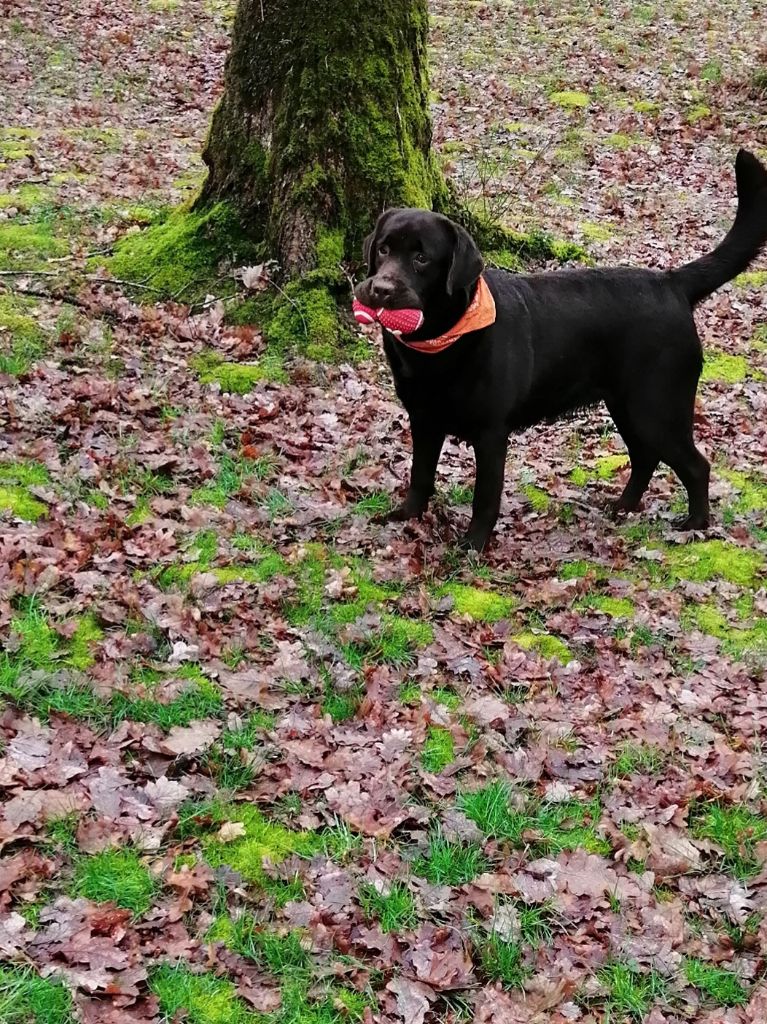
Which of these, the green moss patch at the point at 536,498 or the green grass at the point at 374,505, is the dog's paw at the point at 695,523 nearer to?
the green moss patch at the point at 536,498

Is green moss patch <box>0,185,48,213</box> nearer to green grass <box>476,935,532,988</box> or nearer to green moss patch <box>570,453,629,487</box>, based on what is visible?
green moss patch <box>570,453,629,487</box>

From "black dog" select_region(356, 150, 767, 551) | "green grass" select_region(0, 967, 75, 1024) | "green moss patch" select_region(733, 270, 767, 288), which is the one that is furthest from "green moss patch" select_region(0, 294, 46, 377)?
"green moss patch" select_region(733, 270, 767, 288)

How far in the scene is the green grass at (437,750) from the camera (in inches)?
143

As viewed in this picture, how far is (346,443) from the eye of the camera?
6.07 meters

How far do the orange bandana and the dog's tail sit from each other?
1.37m

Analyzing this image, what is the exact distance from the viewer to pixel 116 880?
292 centimetres

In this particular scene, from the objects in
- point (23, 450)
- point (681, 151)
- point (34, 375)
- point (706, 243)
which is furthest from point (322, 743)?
point (681, 151)

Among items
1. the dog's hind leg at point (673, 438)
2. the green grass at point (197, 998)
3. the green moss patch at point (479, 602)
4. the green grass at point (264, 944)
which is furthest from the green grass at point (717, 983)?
the dog's hind leg at point (673, 438)

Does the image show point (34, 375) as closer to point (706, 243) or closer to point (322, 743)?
point (322, 743)

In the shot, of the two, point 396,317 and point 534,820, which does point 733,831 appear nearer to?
point 534,820

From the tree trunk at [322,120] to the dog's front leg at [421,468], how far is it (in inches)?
85.1

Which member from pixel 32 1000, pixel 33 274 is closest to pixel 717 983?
pixel 32 1000

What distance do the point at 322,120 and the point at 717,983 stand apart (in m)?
5.79

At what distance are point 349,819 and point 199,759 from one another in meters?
0.60
